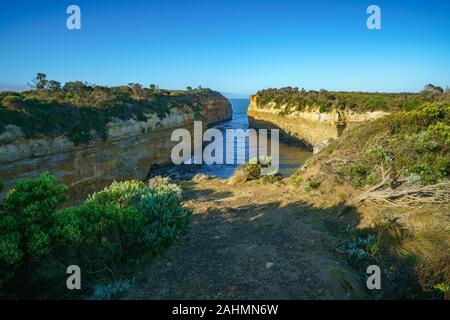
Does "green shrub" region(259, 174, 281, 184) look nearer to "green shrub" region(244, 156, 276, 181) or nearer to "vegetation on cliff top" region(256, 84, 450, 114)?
"green shrub" region(244, 156, 276, 181)

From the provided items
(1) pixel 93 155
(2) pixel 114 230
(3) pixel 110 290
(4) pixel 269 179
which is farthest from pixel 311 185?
(1) pixel 93 155

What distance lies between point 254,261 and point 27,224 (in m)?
4.04

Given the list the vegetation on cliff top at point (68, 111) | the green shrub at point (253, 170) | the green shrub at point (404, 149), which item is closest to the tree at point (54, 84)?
the vegetation on cliff top at point (68, 111)

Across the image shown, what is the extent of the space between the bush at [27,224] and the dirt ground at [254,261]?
5.24 feet

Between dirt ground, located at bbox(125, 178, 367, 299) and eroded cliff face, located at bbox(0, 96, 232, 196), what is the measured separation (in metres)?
11.3

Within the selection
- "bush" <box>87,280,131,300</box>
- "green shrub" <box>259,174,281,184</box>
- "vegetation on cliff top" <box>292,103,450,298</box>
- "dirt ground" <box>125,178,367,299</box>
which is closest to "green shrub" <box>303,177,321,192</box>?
"vegetation on cliff top" <box>292,103,450,298</box>

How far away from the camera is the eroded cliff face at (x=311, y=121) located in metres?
36.6

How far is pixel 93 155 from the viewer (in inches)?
789

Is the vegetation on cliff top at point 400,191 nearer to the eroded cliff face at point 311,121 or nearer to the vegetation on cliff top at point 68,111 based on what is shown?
the vegetation on cliff top at point 68,111

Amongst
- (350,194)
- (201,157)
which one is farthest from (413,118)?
(201,157)

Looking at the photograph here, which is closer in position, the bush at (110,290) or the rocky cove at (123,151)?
the bush at (110,290)

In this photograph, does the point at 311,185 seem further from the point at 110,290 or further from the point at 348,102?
the point at 348,102
